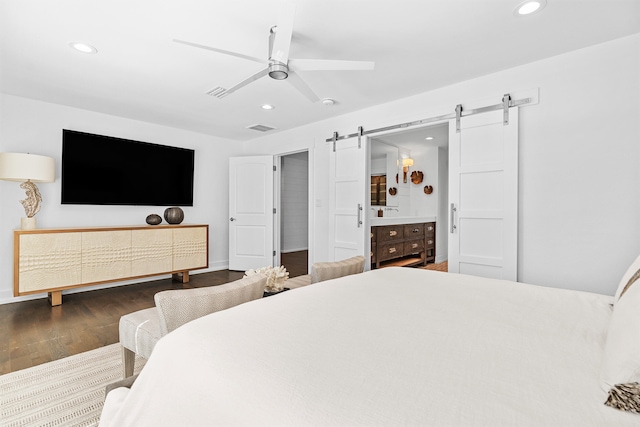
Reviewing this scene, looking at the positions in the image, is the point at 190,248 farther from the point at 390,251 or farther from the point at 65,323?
the point at 390,251

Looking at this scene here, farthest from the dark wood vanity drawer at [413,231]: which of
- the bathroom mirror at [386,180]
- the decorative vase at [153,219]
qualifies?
the decorative vase at [153,219]

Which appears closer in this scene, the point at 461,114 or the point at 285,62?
the point at 285,62

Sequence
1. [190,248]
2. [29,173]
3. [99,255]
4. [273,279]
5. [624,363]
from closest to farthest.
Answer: [624,363] < [273,279] < [29,173] < [99,255] < [190,248]

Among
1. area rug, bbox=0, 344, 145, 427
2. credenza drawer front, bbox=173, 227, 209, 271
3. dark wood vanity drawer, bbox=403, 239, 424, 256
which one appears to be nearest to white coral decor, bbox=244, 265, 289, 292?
area rug, bbox=0, 344, 145, 427

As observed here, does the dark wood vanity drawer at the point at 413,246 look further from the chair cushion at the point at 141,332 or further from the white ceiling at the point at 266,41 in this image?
the chair cushion at the point at 141,332

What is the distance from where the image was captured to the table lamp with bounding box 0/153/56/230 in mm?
3201

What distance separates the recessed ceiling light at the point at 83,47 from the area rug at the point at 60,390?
239cm

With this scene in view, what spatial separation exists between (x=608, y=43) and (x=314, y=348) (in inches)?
127

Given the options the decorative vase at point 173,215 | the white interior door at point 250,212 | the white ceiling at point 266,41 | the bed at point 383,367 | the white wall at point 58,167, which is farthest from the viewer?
the white interior door at point 250,212

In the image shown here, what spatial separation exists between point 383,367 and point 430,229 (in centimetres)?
589

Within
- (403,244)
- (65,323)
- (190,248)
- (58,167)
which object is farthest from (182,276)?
(403,244)

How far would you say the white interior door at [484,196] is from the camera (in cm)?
284

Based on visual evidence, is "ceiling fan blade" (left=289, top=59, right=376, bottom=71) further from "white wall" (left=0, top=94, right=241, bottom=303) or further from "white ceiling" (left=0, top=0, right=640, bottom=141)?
A: "white wall" (left=0, top=94, right=241, bottom=303)

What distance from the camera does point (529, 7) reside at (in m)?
2.00
